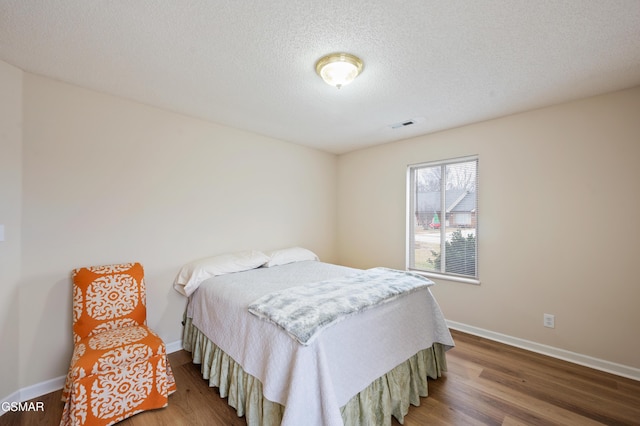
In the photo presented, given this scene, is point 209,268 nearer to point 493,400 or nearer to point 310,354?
point 310,354

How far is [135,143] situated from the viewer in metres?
2.50

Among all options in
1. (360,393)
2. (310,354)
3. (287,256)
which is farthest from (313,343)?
(287,256)

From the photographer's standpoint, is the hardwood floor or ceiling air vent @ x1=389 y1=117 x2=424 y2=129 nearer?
the hardwood floor

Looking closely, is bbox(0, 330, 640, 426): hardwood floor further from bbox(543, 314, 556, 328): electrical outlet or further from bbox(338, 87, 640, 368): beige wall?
bbox(338, 87, 640, 368): beige wall

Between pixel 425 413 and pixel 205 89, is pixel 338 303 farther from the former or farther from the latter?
pixel 205 89

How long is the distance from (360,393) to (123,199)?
2.48 meters

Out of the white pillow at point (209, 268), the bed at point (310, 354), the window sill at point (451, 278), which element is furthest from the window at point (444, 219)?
the white pillow at point (209, 268)

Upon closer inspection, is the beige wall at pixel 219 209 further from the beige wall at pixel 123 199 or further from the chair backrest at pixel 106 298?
the chair backrest at pixel 106 298

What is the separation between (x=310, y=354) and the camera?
55.6 inches

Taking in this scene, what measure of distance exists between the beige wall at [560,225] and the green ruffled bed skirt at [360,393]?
1.13 metres

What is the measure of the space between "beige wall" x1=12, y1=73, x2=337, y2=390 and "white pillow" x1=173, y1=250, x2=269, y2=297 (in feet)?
0.43

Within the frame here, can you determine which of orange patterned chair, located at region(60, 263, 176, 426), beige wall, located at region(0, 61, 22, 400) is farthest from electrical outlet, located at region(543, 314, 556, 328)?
beige wall, located at region(0, 61, 22, 400)

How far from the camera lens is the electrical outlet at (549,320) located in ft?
8.50

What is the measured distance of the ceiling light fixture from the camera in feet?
5.89
